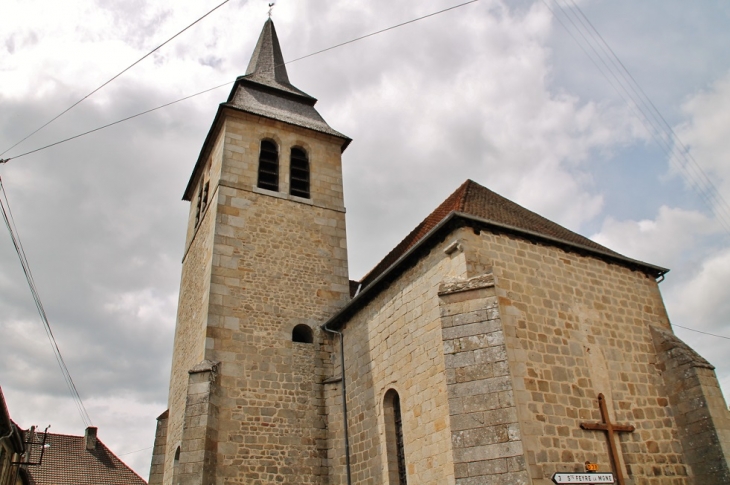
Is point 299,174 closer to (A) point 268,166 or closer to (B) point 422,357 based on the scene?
(A) point 268,166

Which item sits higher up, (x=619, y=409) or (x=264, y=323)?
(x=264, y=323)

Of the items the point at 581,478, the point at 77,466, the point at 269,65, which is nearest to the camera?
the point at 581,478

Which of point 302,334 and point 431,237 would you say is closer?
point 431,237

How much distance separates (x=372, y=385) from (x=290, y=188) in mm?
5918

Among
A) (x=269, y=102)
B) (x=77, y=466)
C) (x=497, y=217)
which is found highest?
(x=269, y=102)

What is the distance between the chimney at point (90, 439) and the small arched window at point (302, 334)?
1486 cm

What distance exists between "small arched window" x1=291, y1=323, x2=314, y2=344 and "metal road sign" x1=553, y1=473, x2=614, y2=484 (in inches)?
257

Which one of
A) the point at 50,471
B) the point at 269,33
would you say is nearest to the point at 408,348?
the point at 269,33

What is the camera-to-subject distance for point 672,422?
26.6 ft

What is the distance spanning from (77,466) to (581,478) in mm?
20416

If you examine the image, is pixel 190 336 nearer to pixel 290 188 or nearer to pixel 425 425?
pixel 290 188

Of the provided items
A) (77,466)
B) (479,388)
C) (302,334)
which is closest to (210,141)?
(302,334)

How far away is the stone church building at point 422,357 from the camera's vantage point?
7.14m

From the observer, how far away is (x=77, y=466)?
20.6 meters
